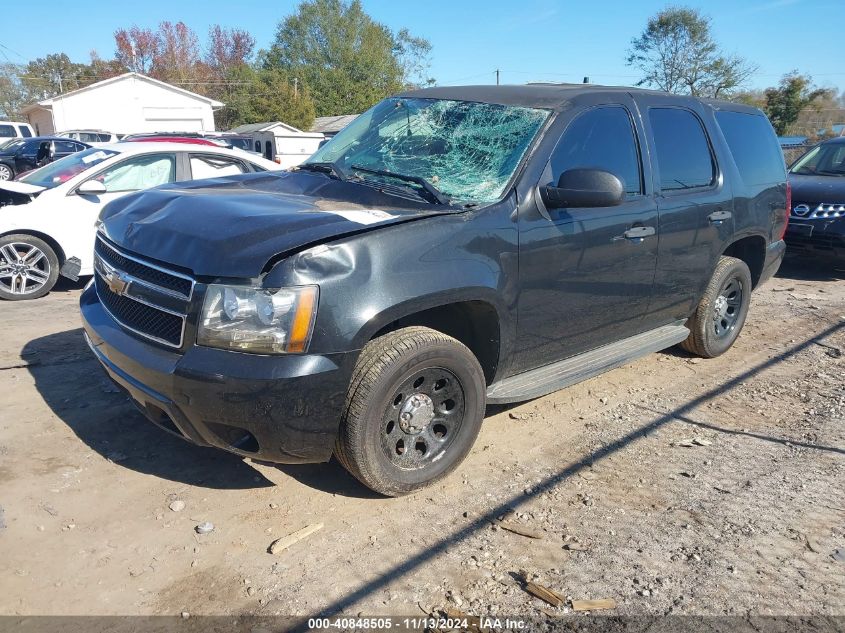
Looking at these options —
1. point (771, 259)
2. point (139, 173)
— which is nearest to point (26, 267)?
point (139, 173)

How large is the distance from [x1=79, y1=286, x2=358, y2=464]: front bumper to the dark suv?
7757 millimetres

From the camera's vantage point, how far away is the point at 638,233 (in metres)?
4.21

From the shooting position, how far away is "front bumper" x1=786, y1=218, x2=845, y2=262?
331 inches

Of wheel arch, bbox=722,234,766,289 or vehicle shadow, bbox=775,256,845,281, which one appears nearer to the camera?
wheel arch, bbox=722,234,766,289

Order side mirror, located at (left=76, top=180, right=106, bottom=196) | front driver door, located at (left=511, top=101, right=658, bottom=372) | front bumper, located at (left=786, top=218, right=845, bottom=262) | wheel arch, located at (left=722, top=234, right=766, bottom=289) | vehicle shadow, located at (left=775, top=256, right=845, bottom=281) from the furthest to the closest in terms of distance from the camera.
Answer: vehicle shadow, located at (left=775, top=256, right=845, bottom=281) < front bumper, located at (left=786, top=218, right=845, bottom=262) < side mirror, located at (left=76, top=180, right=106, bottom=196) < wheel arch, located at (left=722, top=234, right=766, bottom=289) < front driver door, located at (left=511, top=101, right=658, bottom=372)

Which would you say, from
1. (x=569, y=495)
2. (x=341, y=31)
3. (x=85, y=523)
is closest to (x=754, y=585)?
(x=569, y=495)

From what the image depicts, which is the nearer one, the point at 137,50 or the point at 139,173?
the point at 139,173

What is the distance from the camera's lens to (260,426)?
288cm

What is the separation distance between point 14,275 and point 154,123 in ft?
138

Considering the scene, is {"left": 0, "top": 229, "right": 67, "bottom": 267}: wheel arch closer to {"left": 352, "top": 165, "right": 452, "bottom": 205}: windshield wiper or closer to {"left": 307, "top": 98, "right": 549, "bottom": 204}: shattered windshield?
{"left": 307, "top": 98, "right": 549, "bottom": 204}: shattered windshield

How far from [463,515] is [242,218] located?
1756mm

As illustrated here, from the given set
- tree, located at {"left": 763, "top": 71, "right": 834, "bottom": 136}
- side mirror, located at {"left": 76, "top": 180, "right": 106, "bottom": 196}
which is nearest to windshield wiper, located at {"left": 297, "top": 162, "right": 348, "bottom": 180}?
side mirror, located at {"left": 76, "top": 180, "right": 106, "bottom": 196}

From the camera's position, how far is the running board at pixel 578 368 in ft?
12.3

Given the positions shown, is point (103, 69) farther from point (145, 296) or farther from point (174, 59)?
point (145, 296)
